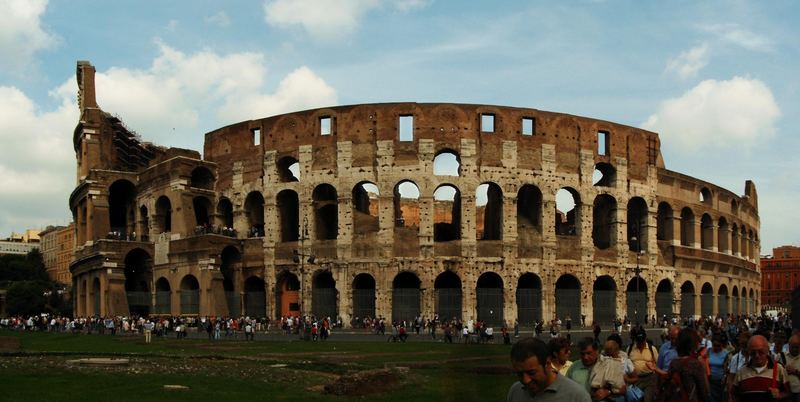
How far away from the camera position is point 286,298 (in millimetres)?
49312

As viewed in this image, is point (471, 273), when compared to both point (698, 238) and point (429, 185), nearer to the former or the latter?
point (429, 185)

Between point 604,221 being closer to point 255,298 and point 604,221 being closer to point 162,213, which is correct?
point 255,298

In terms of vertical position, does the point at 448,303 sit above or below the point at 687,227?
below

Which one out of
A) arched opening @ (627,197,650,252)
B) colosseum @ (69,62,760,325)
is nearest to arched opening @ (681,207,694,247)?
colosseum @ (69,62,760,325)

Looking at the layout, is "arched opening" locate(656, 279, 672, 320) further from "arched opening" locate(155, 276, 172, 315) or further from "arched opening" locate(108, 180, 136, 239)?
"arched opening" locate(108, 180, 136, 239)

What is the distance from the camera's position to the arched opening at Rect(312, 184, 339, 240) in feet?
162

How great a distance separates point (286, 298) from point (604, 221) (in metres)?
18.6

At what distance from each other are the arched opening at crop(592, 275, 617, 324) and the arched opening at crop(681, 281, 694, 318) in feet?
22.4

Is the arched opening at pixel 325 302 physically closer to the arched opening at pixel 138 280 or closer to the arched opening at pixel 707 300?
the arched opening at pixel 138 280

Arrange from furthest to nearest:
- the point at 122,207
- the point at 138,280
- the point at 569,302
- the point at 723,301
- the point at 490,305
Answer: the point at 122,207
the point at 723,301
the point at 138,280
the point at 569,302
the point at 490,305

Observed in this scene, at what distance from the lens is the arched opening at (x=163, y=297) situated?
171 feet

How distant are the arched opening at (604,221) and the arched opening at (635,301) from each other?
264cm

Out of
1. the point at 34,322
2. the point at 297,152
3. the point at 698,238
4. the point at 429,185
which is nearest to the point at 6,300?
the point at 34,322

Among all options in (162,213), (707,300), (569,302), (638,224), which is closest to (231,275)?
(162,213)
